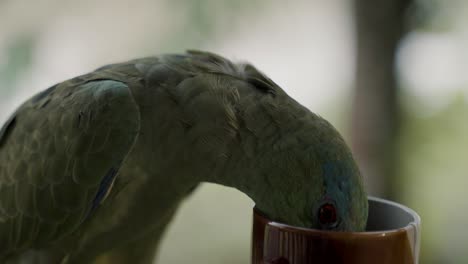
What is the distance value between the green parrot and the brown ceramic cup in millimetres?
164

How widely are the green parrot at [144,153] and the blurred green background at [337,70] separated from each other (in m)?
0.72

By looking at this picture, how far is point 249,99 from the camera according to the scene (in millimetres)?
1031

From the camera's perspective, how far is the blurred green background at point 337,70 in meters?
1.85

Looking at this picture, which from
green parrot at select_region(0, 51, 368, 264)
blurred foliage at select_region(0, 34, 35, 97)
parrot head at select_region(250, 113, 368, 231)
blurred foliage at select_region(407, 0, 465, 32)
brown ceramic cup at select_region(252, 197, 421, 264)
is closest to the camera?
brown ceramic cup at select_region(252, 197, 421, 264)

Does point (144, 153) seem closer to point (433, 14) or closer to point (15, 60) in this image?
point (15, 60)

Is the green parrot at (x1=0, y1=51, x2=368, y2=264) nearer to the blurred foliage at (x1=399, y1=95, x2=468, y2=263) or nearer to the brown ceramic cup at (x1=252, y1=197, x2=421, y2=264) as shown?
the brown ceramic cup at (x1=252, y1=197, x2=421, y2=264)

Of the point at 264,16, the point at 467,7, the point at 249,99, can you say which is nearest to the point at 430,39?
the point at 467,7

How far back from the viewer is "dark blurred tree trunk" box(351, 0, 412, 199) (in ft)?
6.72

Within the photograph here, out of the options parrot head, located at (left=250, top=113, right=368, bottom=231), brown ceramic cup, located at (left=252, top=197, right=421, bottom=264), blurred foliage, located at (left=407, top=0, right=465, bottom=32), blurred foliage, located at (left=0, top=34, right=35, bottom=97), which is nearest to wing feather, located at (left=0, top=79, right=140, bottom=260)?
parrot head, located at (left=250, top=113, right=368, bottom=231)

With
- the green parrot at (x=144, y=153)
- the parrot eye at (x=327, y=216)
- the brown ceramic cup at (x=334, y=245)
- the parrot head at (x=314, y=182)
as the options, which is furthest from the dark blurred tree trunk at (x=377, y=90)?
the brown ceramic cup at (x=334, y=245)

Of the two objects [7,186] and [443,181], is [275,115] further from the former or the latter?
[443,181]

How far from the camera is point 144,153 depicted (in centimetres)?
108

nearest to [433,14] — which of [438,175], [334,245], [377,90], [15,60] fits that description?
[377,90]

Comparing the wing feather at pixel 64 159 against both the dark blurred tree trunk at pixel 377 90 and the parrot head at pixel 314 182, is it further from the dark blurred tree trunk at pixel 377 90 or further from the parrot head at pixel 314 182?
the dark blurred tree trunk at pixel 377 90
